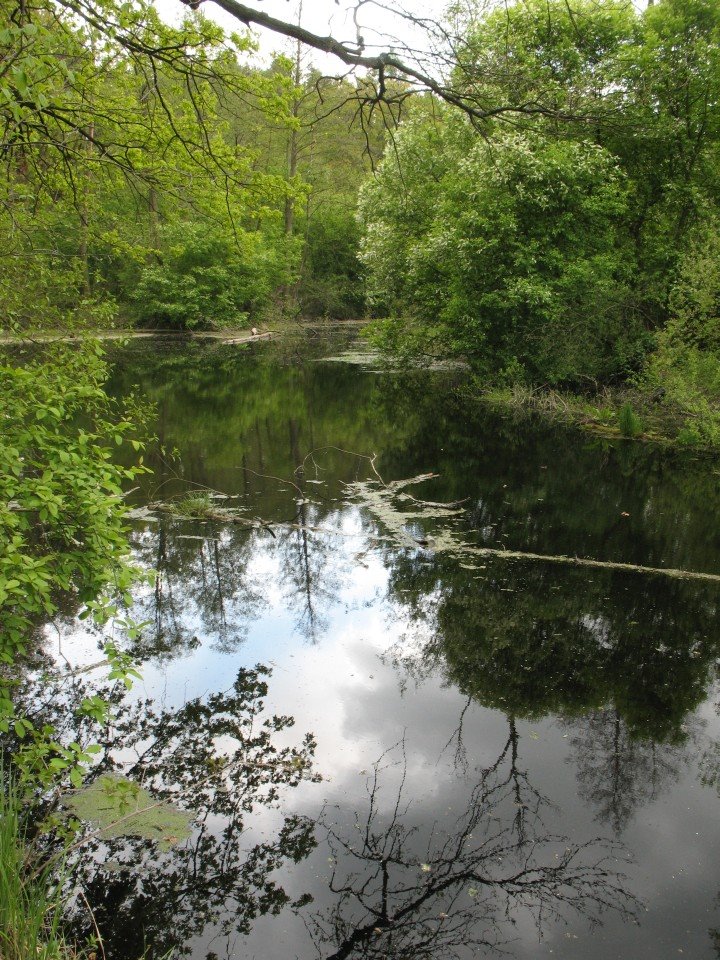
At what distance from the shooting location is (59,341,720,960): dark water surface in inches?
157

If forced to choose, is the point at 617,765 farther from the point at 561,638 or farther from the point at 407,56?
the point at 407,56

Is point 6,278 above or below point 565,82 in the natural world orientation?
below

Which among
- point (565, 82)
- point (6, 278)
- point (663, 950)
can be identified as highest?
point (565, 82)

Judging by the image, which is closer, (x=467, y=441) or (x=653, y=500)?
(x=653, y=500)

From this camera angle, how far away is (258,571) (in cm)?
862

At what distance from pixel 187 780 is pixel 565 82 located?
18.6 meters

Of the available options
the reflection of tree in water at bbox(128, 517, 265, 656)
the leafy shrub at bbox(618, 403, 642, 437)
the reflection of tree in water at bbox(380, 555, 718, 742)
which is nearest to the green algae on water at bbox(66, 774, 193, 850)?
the reflection of tree in water at bbox(128, 517, 265, 656)

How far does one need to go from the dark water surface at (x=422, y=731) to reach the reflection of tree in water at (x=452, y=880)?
0.01 metres

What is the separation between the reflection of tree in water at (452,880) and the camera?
386cm

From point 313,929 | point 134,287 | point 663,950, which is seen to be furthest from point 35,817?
point 134,287

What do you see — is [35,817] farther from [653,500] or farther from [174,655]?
[653,500]

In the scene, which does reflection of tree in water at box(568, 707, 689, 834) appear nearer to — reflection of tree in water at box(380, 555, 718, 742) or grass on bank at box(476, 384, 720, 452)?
reflection of tree in water at box(380, 555, 718, 742)

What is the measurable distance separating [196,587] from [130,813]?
366 centimetres

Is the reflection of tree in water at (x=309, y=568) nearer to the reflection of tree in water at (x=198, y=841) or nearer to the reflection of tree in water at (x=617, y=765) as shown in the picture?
the reflection of tree in water at (x=198, y=841)
